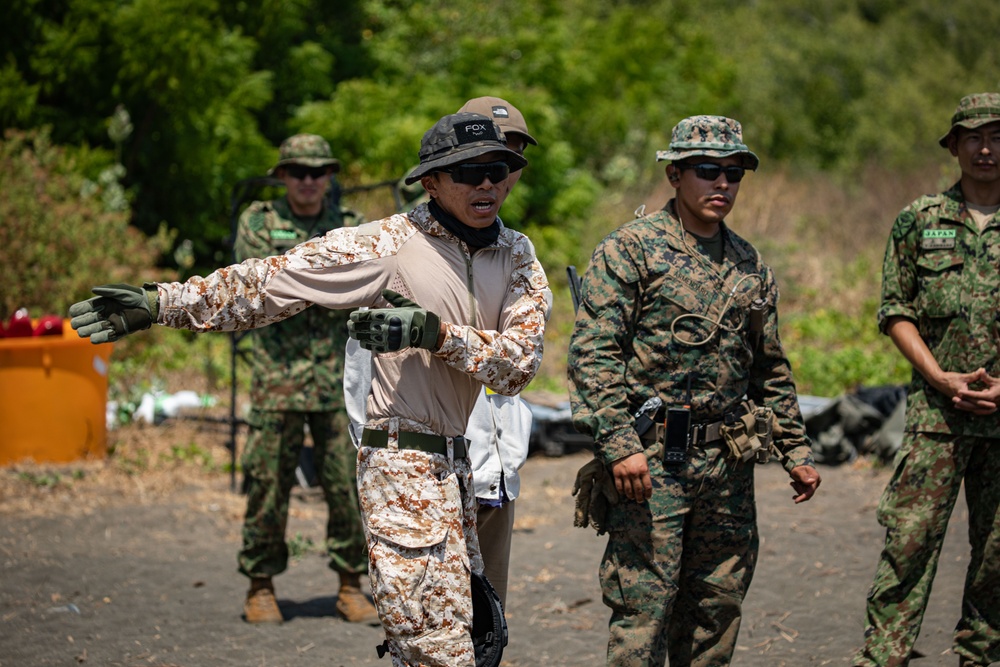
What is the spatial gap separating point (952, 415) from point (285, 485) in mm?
3245

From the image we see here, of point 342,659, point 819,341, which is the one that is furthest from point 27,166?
point 819,341

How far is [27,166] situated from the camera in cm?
1119

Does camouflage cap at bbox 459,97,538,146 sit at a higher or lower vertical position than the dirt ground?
higher

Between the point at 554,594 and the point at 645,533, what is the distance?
2.44 meters

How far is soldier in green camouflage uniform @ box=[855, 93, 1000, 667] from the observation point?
14.4 feet

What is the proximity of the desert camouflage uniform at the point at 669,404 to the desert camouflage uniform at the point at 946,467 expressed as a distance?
71 cm

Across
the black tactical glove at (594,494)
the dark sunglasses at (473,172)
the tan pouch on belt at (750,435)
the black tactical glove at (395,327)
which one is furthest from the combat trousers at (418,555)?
the tan pouch on belt at (750,435)

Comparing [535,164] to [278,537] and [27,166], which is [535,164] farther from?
[278,537]

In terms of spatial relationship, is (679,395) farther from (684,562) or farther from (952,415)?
(952,415)

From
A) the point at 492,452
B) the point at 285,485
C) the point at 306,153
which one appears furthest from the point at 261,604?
the point at 306,153

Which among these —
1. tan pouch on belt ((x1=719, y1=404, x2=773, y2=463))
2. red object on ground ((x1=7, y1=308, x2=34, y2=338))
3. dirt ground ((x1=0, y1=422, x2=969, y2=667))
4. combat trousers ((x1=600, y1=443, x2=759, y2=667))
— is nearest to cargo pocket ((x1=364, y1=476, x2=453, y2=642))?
combat trousers ((x1=600, y1=443, x2=759, y2=667))

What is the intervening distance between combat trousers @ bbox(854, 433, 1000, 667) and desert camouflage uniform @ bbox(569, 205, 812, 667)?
0.70 metres

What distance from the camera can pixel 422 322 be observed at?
3230 millimetres

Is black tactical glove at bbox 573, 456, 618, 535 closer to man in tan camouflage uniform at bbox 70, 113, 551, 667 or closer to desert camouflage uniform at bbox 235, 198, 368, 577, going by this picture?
man in tan camouflage uniform at bbox 70, 113, 551, 667
